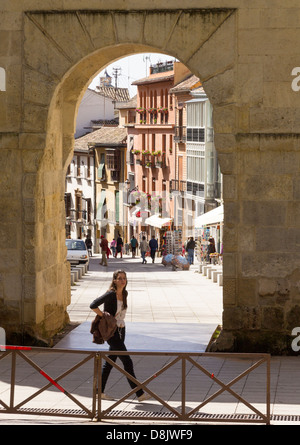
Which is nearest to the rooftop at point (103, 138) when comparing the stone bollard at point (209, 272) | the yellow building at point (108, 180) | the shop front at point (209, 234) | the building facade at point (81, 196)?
the yellow building at point (108, 180)

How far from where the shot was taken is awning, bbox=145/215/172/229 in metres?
67.9

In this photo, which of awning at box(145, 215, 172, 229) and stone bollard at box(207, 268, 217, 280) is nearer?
stone bollard at box(207, 268, 217, 280)

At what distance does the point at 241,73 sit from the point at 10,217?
4.26 metres

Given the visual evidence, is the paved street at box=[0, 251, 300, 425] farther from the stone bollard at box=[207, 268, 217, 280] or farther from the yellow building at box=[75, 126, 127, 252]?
the yellow building at box=[75, 126, 127, 252]

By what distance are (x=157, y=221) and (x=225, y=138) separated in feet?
175

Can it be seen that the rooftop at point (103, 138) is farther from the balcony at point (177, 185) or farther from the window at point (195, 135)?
the window at point (195, 135)

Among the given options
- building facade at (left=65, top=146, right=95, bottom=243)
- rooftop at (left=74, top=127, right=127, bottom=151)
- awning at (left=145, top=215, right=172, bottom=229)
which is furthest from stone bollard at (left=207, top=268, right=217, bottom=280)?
building facade at (left=65, top=146, right=95, bottom=243)

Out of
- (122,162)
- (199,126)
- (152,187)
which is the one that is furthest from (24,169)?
(122,162)

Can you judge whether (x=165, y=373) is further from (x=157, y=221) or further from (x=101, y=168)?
(x=101, y=168)

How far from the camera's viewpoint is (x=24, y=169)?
16.3 metres

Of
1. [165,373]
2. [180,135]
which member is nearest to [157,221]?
[180,135]

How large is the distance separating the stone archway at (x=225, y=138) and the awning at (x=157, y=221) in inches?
2023

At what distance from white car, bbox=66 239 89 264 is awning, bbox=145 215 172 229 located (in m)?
27.0

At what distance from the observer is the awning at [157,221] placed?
6794 cm
